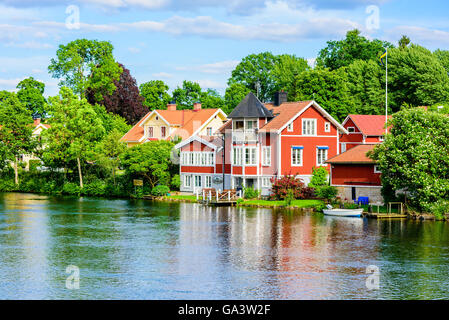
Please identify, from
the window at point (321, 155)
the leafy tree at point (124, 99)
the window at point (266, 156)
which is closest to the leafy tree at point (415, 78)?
the window at point (321, 155)

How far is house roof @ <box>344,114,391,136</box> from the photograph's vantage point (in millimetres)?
85625

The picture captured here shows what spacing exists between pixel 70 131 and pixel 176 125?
15.5 m

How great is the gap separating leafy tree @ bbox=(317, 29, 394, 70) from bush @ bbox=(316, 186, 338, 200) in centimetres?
5441

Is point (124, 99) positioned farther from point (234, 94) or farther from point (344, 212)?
point (344, 212)

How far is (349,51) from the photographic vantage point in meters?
117

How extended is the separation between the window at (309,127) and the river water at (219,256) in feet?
42.5

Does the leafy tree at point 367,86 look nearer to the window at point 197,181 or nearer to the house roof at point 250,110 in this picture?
the house roof at point 250,110

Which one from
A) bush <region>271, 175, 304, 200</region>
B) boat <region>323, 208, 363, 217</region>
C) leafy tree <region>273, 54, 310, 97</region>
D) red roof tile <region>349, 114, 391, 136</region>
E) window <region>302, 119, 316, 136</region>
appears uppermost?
leafy tree <region>273, 54, 310, 97</region>

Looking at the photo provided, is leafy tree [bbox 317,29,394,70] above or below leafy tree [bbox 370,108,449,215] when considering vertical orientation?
above

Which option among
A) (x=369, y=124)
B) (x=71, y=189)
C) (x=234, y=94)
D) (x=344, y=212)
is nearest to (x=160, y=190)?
(x=71, y=189)

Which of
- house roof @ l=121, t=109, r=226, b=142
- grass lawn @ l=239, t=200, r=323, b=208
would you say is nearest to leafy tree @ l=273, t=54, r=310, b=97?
house roof @ l=121, t=109, r=226, b=142

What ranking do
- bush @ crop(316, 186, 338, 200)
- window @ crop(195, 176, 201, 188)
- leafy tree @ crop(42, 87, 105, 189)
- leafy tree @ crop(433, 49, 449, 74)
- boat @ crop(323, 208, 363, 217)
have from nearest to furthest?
boat @ crop(323, 208, 363, 217)
bush @ crop(316, 186, 338, 200)
window @ crop(195, 176, 201, 188)
leafy tree @ crop(42, 87, 105, 189)
leafy tree @ crop(433, 49, 449, 74)

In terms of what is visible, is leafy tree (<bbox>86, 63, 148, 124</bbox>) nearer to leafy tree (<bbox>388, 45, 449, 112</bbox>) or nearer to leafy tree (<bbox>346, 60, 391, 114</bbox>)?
leafy tree (<bbox>346, 60, 391, 114</bbox>)

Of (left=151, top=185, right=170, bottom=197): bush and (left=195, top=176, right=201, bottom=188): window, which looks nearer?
(left=151, top=185, right=170, bottom=197): bush
